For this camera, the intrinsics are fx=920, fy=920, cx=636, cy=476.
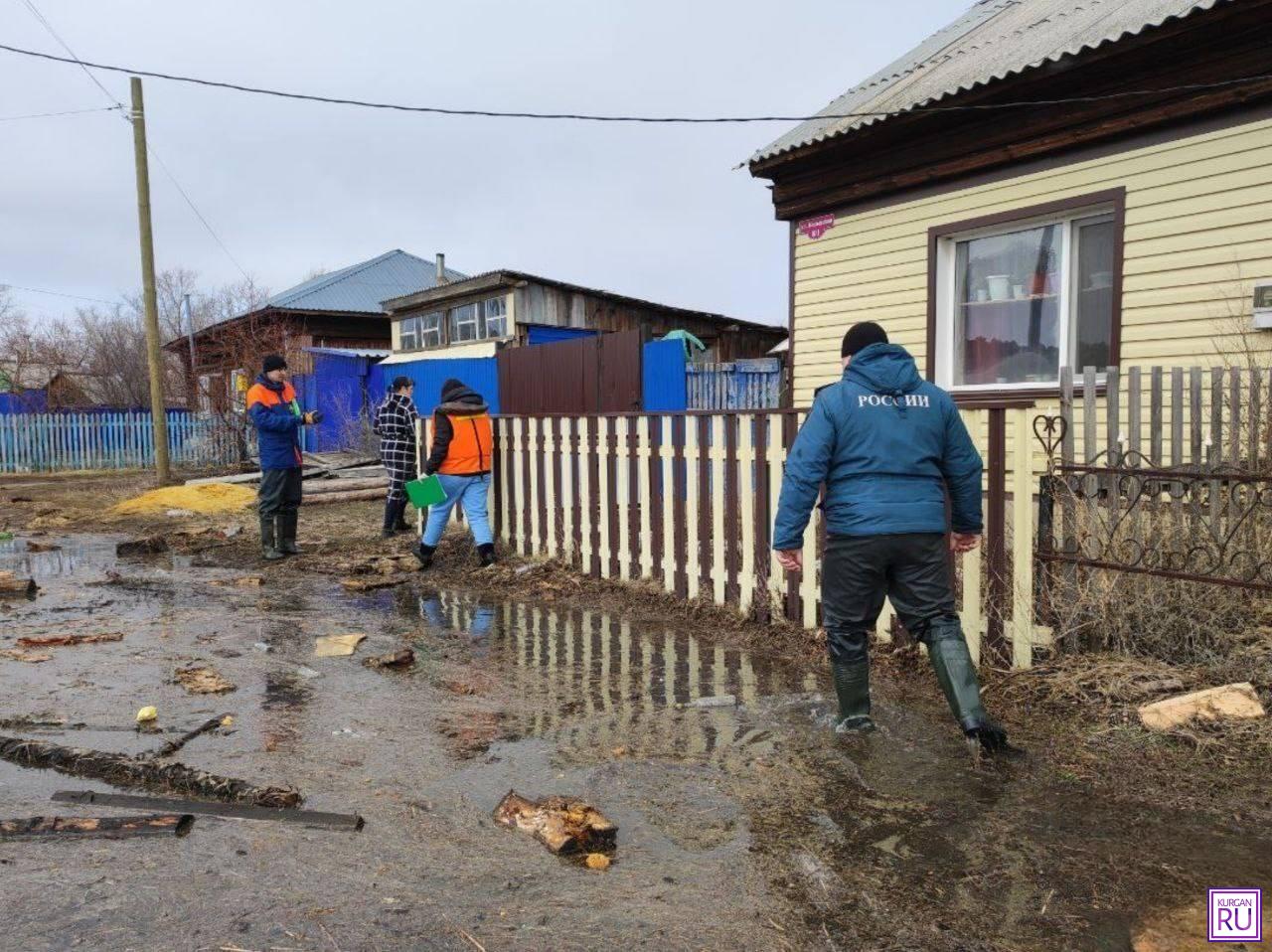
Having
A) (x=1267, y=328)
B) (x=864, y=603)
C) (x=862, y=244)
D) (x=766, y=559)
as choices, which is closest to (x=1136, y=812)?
(x=864, y=603)

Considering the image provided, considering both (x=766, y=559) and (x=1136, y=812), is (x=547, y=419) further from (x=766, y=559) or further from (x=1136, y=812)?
(x=1136, y=812)

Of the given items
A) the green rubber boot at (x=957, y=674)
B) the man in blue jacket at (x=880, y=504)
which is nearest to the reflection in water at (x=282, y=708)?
the man in blue jacket at (x=880, y=504)

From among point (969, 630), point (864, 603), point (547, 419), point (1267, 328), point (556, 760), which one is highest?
point (1267, 328)

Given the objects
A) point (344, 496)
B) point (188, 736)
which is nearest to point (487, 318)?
point (344, 496)

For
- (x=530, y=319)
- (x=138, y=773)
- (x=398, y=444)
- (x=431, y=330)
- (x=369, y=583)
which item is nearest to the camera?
(x=138, y=773)

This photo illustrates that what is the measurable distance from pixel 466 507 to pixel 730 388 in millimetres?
9018

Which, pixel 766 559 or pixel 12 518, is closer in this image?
pixel 766 559

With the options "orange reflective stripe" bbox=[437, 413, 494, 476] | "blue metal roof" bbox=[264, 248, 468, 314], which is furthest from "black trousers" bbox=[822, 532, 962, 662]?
"blue metal roof" bbox=[264, 248, 468, 314]

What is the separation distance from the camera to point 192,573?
26.7 feet

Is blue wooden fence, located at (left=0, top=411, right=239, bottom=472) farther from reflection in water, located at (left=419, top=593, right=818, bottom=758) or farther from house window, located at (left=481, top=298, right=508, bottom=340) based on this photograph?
reflection in water, located at (left=419, top=593, right=818, bottom=758)

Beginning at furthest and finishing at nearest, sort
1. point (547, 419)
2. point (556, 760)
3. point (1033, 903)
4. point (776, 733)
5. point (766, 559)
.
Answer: point (547, 419), point (766, 559), point (776, 733), point (556, 760), point (1033, 903)

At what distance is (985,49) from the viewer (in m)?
9.04

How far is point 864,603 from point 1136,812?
1204 millimetres

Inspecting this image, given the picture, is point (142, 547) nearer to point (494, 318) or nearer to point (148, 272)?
point (148, 272)
